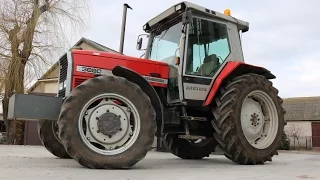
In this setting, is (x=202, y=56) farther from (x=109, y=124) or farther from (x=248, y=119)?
(x=109, y=124)

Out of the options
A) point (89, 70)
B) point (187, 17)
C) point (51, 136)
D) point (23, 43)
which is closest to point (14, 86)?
point (23, 43)

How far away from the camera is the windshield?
21.7 feet

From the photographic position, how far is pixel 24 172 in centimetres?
466

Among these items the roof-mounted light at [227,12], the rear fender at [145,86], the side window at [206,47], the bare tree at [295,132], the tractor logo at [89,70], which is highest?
the roof-mounted light at [227,12]

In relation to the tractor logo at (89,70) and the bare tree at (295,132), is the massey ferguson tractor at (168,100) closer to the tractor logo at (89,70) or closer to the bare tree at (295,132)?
the tractor logo at (89,70)

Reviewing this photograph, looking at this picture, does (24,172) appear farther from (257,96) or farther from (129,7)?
(257,96)

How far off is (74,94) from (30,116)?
668mm

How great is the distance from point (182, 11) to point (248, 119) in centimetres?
231

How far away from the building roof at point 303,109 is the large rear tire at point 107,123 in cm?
2823

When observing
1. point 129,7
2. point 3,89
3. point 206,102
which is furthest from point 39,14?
point 206,102

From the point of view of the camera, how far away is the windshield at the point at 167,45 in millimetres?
6629

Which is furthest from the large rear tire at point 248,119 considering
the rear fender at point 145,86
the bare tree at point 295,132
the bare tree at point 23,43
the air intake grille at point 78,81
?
the bare tree at point 295,132

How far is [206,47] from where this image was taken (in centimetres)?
671

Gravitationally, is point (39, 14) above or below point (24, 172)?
above
